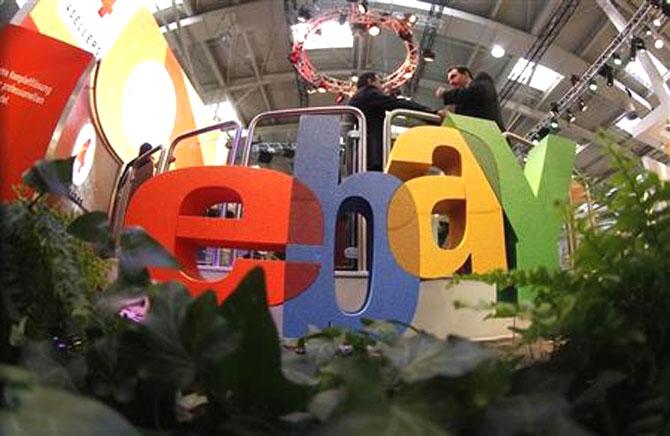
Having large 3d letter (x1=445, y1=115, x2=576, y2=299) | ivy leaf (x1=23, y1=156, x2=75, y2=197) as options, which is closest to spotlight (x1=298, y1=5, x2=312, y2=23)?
large 3d letter (x1=445, y1=115, x2=576, y2=299)

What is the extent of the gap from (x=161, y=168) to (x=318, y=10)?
5.71 meters

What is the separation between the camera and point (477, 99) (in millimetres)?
3799

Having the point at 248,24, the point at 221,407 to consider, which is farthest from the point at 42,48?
the point at 248,24

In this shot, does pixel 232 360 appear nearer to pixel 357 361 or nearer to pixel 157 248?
pixel 357 361

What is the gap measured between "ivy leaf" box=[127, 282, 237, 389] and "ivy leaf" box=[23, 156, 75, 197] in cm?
22

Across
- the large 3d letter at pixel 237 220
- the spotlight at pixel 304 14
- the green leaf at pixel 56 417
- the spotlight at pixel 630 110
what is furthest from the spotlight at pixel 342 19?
the spotlight at pixel 630 110

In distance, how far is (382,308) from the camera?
223 cm

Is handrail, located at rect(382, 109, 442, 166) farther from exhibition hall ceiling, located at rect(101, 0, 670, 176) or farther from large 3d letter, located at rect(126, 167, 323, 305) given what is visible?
exhibition hall ceiling, located at rect(101, 0, 670, 176)

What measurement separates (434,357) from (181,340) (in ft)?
0.64

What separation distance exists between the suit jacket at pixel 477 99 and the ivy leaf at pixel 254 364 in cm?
365

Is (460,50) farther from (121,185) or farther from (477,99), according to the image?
Answer: (121,185)

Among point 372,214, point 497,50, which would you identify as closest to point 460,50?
point 497,50

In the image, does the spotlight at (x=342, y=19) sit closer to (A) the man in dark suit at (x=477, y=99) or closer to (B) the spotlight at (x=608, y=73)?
(A) the man in dark suit at (x=477, y=99)

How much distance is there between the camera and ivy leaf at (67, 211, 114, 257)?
1.82ft
